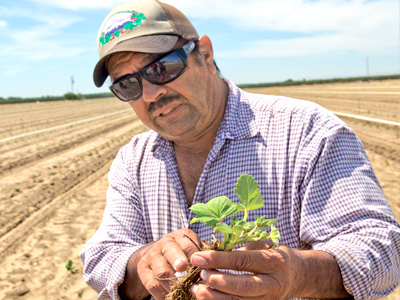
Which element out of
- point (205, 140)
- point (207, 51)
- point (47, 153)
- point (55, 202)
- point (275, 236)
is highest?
point (207, 51)

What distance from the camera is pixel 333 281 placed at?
1.39 meters

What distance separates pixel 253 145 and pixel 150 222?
2.27ft

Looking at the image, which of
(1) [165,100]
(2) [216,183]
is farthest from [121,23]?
(2) [216,183]

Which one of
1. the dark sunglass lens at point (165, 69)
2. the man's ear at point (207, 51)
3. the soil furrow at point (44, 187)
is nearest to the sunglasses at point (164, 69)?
the dark sunglass lens at point (165, 69)

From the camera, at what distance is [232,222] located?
1257 millimetres

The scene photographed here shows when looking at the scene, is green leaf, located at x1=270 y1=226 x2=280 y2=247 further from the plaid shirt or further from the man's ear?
the man's ear

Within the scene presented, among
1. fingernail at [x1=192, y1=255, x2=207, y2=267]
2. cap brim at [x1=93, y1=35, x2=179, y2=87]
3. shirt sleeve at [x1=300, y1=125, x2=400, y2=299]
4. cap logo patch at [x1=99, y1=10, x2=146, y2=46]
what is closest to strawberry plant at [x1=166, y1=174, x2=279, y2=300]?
fingernail at [x1=192, y1=255, x2=207, y2=267]

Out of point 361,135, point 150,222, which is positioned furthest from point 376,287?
point 361,135

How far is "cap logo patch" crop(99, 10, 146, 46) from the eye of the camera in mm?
1748

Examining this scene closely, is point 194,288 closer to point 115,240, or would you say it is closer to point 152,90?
point 115,240

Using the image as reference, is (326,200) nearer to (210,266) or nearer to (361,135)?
(210,266)

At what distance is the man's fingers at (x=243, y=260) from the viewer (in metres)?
1.11

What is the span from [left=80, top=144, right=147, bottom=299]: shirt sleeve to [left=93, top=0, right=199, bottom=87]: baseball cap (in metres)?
0.69

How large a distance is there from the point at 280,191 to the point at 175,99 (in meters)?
0.72
